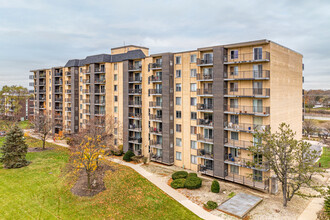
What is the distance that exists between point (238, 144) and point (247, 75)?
9481 millimetres

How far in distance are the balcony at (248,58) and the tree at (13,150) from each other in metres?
36.5

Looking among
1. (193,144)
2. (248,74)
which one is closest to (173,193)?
(193,144)

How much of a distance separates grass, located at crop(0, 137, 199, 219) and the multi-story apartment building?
9.45 metres

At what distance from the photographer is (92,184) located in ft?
102

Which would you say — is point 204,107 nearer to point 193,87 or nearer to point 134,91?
point 193,87

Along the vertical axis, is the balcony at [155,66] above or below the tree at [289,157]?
above

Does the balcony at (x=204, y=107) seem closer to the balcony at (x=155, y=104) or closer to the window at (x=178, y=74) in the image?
the window at (x=178, y=74)

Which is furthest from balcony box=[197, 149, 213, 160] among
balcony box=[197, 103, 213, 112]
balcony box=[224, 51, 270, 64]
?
balcony box=[224, 51, 270, 64]

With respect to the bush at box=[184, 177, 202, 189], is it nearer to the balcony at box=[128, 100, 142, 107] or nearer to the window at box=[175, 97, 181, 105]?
the window at box=[175, 97, 181, 105]

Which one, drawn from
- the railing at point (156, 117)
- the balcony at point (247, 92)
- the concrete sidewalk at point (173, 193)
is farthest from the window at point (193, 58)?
the concrete sidewalk at point (173, 193)

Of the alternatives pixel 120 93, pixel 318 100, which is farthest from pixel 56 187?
pixel 318 100

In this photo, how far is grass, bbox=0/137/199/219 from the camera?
23.9 meters

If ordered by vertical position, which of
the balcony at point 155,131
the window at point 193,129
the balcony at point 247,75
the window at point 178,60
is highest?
the window at point 178,60

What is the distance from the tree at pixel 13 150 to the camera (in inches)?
1499
